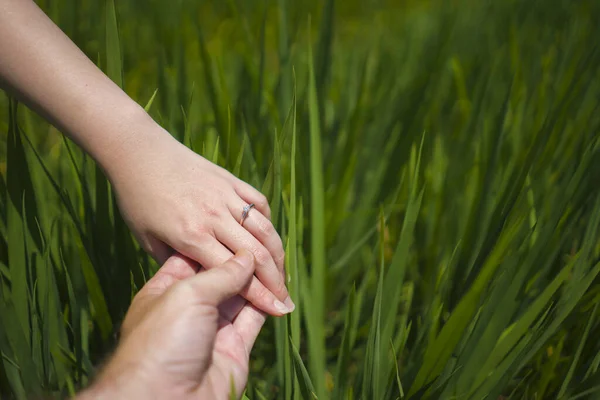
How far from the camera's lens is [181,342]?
62cm

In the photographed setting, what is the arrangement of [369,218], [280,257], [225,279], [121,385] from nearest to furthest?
[121,385]
[225,279]
[280,257]
[369,218]

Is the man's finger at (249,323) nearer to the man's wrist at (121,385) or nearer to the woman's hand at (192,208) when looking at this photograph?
the woman's hand at (192,208)

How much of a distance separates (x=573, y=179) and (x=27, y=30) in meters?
0.73

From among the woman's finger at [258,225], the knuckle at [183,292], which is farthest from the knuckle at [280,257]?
the knuckle at [183,292]

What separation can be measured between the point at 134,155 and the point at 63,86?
117mm

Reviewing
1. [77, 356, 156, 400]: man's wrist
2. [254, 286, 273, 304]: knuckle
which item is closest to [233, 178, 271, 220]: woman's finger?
[254, 286, 273, 304]: knuckle

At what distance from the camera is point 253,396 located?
0.84 metres

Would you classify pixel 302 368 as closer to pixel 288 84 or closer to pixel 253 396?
pixel 253 396

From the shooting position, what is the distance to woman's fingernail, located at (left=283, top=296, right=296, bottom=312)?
2.44ft

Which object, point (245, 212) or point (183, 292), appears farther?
point (245, 212)

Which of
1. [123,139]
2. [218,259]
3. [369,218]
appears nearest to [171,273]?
[218,259]

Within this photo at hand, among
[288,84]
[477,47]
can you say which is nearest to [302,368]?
[288,84]

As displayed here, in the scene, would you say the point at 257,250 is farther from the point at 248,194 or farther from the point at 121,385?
the point at 121,385

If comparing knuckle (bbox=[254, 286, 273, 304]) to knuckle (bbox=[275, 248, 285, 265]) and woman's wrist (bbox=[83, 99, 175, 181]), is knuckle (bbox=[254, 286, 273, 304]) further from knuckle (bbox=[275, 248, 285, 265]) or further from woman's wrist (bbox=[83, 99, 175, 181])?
woman's wrist (bbox=[83, 99, 175, 181])
